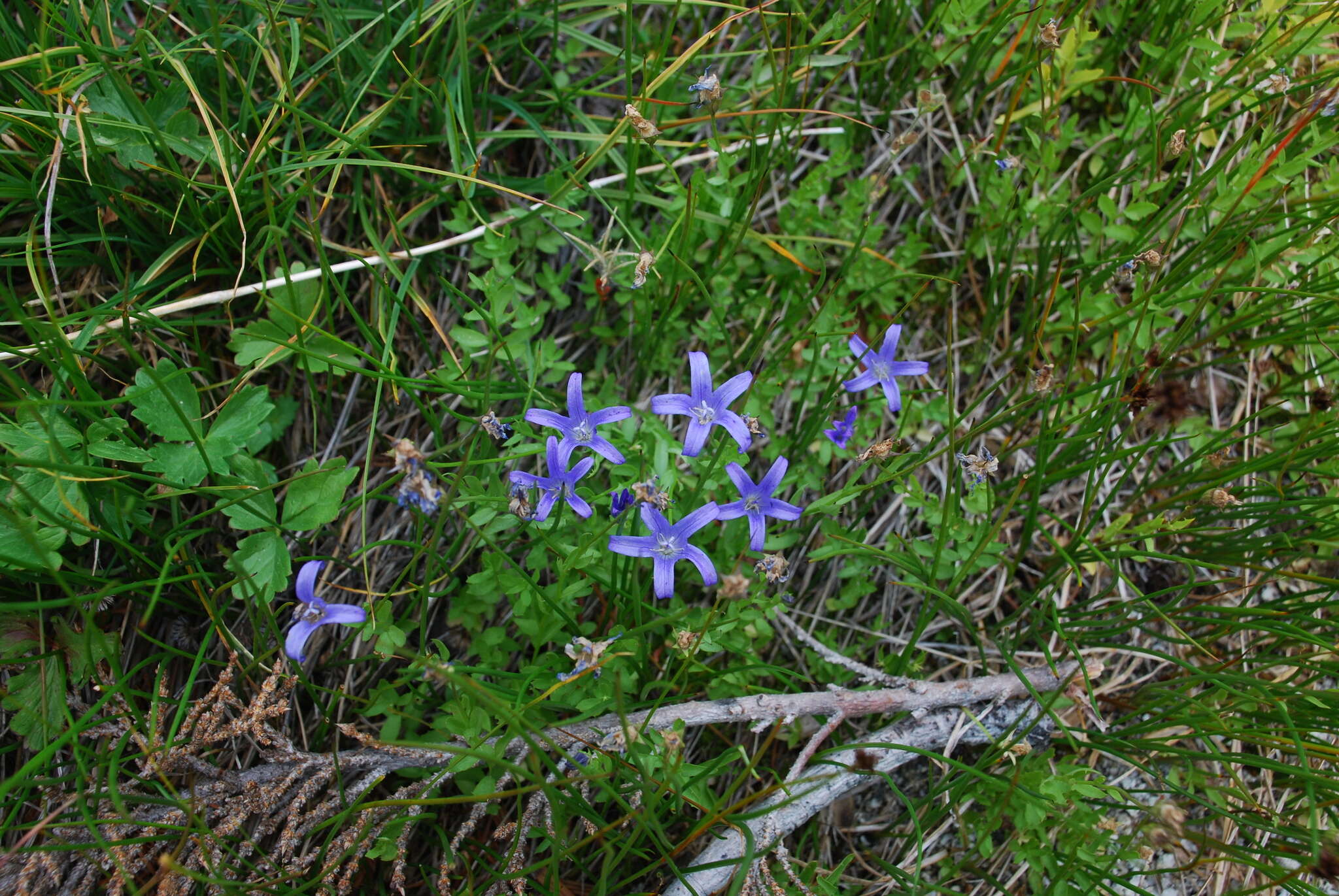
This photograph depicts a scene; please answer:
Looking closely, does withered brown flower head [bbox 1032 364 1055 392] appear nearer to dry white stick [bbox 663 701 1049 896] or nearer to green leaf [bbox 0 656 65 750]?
dry white stick [bbox 663 701 1049 896]

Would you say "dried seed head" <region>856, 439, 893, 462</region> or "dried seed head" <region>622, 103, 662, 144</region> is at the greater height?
"dried seed head" <region>622, 103, 662, 144</region>

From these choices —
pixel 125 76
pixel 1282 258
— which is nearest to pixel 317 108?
pixel 125 76

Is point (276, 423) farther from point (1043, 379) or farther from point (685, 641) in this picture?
point (1043, 379)

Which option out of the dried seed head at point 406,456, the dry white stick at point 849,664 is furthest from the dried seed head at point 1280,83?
the dried seed head at point 406,456

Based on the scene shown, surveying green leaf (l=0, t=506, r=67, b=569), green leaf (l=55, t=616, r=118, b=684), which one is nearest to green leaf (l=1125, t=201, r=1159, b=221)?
green leaf (l=0, t=506, r=67, b=569)

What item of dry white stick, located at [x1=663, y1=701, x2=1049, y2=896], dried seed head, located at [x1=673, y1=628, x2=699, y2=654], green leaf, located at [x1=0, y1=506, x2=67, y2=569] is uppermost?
green leaf, located at [x1=0, y1=506, x2=67, y2=569]

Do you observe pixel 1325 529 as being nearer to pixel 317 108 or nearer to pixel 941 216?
pixel 941 216

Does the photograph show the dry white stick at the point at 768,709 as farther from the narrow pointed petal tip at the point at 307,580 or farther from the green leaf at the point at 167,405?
the green leaf at the point at 167,405
